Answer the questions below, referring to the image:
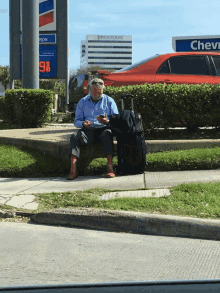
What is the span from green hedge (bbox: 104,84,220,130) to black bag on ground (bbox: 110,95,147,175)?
1.43m

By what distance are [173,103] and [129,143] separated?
1.88 m

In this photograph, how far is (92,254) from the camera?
2943 millimetres

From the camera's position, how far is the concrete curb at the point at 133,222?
350 cm

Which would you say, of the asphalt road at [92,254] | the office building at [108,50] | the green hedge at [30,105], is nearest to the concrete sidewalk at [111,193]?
the asphalt road at [92,254]

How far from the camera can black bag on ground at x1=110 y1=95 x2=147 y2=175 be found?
19.4 feet

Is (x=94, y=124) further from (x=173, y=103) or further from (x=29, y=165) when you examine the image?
(x=173, y=103)

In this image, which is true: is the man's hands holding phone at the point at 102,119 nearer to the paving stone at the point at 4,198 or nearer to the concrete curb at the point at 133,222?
the paving stone at the point at 4,198

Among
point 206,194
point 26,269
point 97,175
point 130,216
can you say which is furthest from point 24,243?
point 97,175

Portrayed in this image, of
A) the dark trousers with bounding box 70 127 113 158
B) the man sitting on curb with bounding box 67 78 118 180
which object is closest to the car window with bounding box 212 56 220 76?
the man sitting on curb with bounding box 67 78 118 180

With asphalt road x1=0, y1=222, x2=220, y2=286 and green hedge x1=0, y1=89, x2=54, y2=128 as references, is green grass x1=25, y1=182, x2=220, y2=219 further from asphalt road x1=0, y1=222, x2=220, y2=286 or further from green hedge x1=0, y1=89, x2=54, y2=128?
green hedge x1=0, y1=89, x2=54, y2=128

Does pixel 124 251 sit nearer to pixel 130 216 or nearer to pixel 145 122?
pixel 130 216

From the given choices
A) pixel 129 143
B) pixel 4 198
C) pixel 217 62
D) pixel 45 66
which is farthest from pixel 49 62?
pixel 4 198

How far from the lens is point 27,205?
14.4ft

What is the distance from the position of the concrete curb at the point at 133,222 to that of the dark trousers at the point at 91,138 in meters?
2.09
